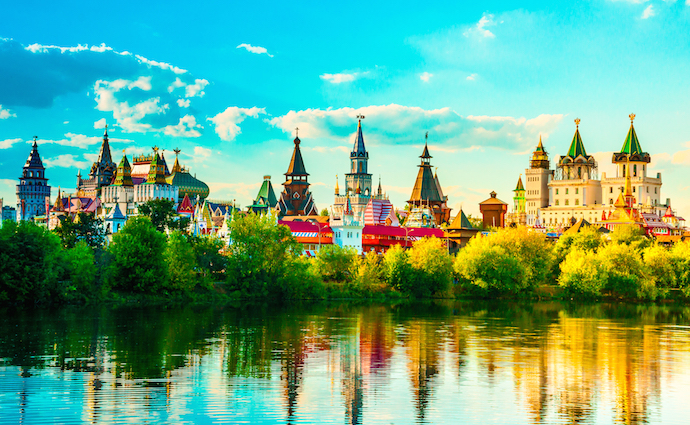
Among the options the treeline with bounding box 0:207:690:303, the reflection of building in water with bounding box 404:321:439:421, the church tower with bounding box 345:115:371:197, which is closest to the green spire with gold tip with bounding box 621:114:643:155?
the church tower with bounding box 345:115:371:197

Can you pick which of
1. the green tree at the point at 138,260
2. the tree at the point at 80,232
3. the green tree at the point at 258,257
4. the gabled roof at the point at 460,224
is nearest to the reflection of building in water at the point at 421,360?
the green tree at the point at 258,257

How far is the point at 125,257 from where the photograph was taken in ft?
187

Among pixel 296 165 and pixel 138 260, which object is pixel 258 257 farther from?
pixel 296 165

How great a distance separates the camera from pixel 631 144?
17175 cm

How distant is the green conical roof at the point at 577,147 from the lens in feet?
584

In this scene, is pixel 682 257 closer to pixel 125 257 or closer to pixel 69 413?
pixel 125 257

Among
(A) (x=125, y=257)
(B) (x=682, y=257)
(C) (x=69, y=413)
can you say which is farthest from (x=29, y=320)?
(B) (x=682, y=257)

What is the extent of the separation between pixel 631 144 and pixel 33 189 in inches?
4532

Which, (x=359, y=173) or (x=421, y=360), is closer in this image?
(x=421, y=360)

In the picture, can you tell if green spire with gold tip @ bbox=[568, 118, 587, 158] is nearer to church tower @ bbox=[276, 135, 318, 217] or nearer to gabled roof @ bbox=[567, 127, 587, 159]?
gabled roof @ bbox=[567, 127, 587, 159]

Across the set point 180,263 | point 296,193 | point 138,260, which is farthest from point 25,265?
point 296,193

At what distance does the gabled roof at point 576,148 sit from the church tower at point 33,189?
339ft

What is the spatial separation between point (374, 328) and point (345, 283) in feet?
77.4

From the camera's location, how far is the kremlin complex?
3974 inches
